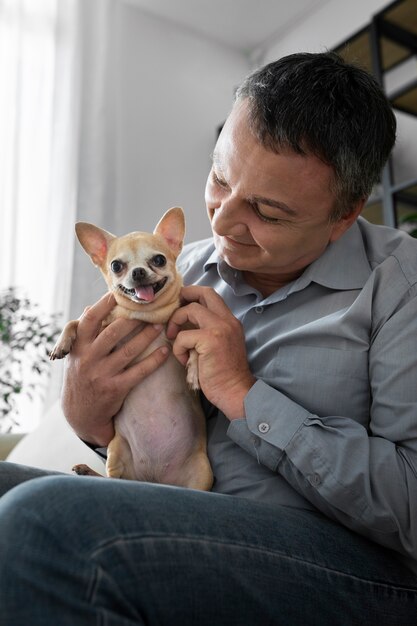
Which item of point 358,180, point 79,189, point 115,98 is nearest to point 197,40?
point 115,98

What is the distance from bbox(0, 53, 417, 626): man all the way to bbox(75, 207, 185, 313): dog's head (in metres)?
0.05

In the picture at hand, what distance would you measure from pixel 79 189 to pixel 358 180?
2.65m

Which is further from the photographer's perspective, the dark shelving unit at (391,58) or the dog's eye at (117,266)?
the dark shelving unit at (391,58)

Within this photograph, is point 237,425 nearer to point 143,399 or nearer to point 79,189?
point 143,399

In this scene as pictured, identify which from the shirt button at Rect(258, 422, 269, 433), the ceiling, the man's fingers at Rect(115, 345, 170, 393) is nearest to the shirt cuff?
the shirt button at Rect(258, 422, 269, 433)

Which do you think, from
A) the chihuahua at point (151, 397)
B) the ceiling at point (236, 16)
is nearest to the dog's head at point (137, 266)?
the chihuahua at point (151, 397)

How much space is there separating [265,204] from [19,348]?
208 cm

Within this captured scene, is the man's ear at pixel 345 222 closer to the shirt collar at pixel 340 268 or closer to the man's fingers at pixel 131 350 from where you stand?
the shirt collar at pixel 340 268

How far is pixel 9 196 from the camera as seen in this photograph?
346 cm

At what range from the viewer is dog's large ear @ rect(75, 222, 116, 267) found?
1.33 meters

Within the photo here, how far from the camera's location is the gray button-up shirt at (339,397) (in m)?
0.97

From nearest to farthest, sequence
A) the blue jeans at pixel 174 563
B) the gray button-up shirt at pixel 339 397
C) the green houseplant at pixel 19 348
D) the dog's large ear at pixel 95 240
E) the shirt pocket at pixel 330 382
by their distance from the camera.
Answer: the blue jeans at pixel 174 563 < the gray button-up shirt at pixel 339 397 < the shirt pocket at pixel 330 382 < the dog's large ear at pixel 95 240 < the green houseplant at pixel 19 348

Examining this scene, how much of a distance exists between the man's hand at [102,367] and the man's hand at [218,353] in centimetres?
8

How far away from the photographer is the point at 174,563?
2.41ft
